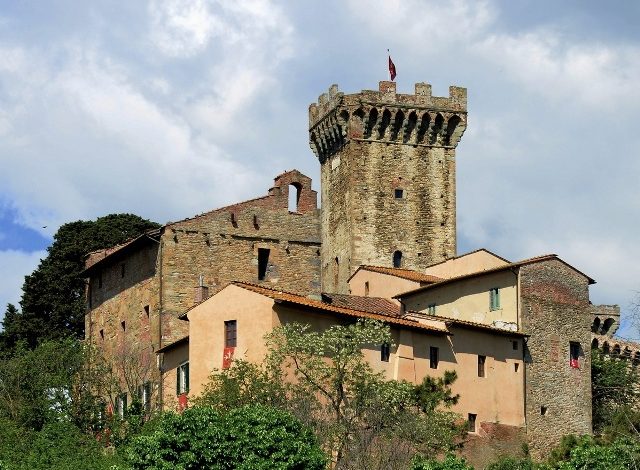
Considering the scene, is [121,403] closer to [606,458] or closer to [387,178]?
[387,178]

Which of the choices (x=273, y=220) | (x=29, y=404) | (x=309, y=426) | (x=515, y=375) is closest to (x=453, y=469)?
(x=309, y=426)

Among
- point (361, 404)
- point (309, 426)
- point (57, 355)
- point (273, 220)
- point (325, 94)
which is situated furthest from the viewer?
point (325, 94)

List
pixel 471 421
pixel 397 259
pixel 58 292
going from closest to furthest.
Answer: pixel 471 421, pixel 397 259, pixel 58 292

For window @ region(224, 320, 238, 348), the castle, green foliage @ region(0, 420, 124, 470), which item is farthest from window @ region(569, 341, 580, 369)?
green foliage @ region(0, 420, 124, 470)

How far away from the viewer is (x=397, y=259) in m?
67.1

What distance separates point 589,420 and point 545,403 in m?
2.03

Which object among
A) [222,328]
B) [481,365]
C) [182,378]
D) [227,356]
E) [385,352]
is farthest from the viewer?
[182,378]

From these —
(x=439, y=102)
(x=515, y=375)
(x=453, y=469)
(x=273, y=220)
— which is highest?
(x=439, y=102)

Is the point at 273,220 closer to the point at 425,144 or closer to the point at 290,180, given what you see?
the point at 290,180

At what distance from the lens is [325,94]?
71438 mm

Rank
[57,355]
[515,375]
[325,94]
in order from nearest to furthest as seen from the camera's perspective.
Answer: [515,375] → [57,355] → [325,94]

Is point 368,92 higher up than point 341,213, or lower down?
higher up

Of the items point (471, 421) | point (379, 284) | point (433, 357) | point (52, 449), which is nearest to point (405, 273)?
point (379, 284)

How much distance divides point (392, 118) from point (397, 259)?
19.5ft
